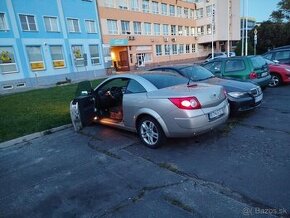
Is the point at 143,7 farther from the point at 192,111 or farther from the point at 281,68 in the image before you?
the point at 192,111

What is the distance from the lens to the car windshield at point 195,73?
22.4ft

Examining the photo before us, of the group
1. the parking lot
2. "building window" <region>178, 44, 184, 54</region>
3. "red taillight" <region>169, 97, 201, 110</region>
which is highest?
"building window" <region>178, 44, 184, 54</region>

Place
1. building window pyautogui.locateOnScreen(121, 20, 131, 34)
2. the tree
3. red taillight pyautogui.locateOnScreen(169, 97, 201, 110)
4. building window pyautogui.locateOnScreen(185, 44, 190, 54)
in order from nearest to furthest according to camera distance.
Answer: red taillight pyautogui.locateOnScreen(169, 97, 201, 110) → building window pyautogui.locateOnScreen(121, 20, 131, 34) → the tree → building window pyautogui.locateOnScreen(185, 44, 190, 54)

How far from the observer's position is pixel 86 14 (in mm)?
26625

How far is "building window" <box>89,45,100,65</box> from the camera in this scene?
27.7 metres

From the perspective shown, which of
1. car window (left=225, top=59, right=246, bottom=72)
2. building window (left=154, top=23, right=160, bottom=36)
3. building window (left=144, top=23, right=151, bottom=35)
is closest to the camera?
car window (left=225, top=59, right=246, bottom=72)

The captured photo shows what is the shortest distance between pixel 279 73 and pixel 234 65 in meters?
3.17

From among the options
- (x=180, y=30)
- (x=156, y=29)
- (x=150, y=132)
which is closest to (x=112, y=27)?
(x=156, y=29)

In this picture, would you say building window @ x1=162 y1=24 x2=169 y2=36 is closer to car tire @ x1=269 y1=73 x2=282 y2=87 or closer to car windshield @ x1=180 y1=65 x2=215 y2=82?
car tire @ x1=269 y1=73 x2=282 y2=87

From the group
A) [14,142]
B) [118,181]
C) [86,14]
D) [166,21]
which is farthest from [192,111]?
[166,21]

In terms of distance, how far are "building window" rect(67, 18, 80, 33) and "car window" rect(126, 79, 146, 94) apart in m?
22.5

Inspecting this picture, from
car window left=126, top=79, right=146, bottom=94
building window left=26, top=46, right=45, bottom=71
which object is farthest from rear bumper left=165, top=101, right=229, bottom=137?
building window left=26, top=46, right=45, bottom=71

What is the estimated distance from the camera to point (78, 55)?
26.1 m

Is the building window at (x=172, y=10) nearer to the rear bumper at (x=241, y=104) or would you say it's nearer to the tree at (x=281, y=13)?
the tree at (x=281, y=13)
